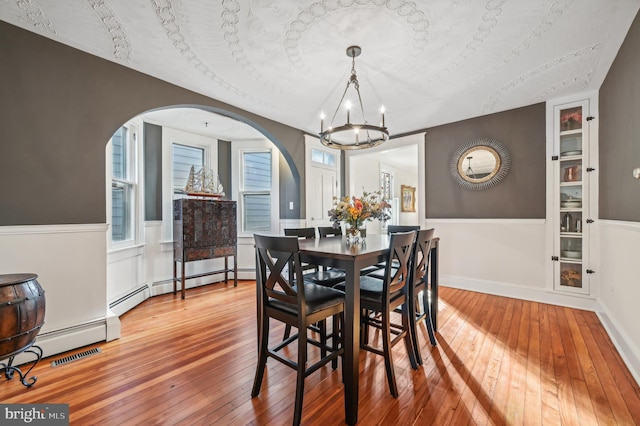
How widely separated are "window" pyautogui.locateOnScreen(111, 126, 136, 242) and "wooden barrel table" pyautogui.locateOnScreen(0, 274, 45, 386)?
1.59 metres

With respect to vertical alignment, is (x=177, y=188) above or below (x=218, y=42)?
below

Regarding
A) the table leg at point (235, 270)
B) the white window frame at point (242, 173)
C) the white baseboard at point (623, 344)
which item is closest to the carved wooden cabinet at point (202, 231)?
the table leg at point (235, 270)

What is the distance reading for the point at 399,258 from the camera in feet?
5.96

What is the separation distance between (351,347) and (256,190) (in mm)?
3676

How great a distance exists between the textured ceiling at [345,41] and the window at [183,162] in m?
1.49

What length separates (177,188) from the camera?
4.18 m

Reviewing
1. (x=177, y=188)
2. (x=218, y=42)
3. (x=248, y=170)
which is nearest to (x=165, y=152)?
(x=177, y=188)

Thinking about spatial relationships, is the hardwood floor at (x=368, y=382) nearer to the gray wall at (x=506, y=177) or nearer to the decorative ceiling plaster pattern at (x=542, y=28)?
the gray wall at (x=506, y=177)

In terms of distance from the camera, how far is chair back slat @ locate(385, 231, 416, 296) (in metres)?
1.72

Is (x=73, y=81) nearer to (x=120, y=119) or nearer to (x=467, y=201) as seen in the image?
(x=120, y=119)

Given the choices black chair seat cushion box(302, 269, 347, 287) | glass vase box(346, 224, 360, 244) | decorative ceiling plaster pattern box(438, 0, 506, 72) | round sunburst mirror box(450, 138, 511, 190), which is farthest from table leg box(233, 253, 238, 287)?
decorative ceiling plaster pattern box(438, 0, 506, 72)

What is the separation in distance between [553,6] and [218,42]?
2454mm

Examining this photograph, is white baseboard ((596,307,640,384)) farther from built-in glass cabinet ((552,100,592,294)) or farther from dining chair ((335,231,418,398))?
dining chair ((335,231,418,398))

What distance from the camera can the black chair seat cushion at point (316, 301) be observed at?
5.25 ft
